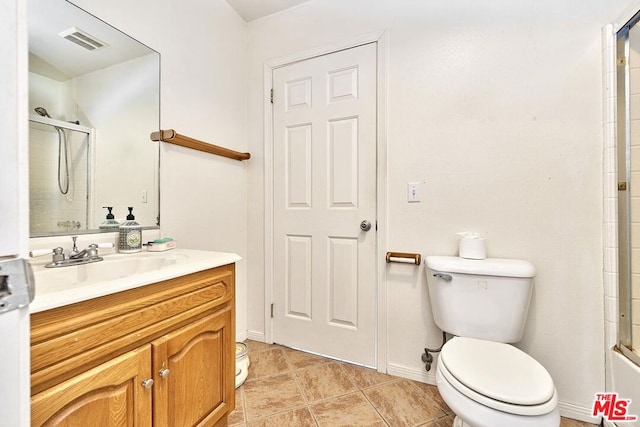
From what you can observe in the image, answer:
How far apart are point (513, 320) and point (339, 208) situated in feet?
3.50

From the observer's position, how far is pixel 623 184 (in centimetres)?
123

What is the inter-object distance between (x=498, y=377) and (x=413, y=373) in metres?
0.75

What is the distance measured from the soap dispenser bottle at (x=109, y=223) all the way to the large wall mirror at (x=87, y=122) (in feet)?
0.05

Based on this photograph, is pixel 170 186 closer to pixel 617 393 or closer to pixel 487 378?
pixel 487 378

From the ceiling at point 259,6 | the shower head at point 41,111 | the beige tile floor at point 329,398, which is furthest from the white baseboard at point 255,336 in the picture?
the ceiling at point 259,6

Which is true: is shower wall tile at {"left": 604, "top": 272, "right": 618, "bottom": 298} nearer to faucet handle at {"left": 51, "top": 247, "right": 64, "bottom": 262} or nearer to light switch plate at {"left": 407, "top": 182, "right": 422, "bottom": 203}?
light switch plate at {"left": 407, "top": 182, "right": 422, "bottom": 203}

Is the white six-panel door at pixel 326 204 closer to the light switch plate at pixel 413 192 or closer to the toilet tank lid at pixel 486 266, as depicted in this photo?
the light switch plate at pixel 413 192

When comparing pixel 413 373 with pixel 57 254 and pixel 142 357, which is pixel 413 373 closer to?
pixel 142 357

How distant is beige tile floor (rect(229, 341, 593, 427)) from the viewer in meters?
1.31

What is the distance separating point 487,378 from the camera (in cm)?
95

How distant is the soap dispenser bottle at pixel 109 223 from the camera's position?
125 centimetres

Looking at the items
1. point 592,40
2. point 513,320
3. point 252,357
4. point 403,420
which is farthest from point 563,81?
point 252,357

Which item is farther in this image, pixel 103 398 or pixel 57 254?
pixel 57 254

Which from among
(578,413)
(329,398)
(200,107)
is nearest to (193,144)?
(200,107)
